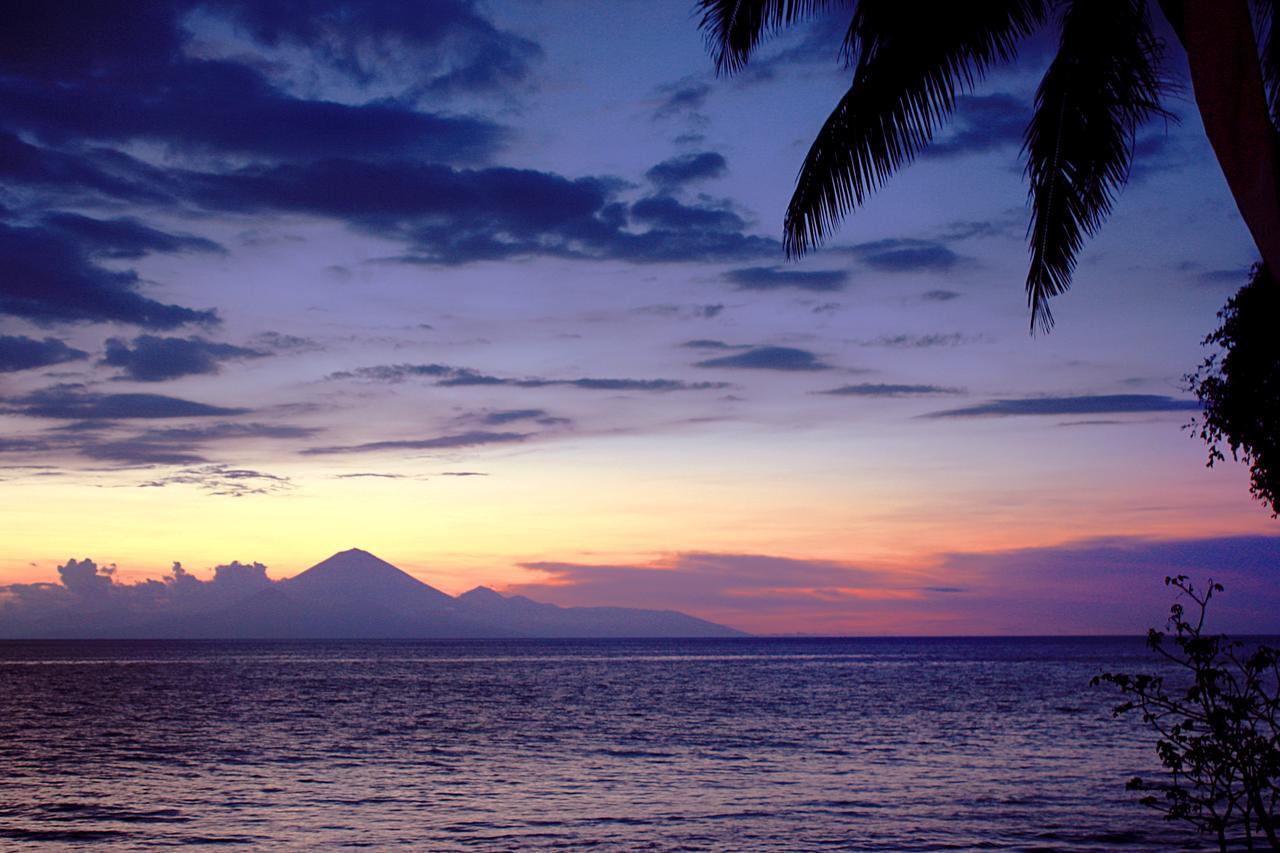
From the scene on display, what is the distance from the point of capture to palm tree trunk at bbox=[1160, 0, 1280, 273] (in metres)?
5.16

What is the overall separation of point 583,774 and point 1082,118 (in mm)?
22710

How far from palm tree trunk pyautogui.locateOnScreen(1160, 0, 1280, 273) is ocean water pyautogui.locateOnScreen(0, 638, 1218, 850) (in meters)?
14.9

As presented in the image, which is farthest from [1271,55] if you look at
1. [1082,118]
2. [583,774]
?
[583,774]

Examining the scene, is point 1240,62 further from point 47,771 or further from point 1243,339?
point 47,771

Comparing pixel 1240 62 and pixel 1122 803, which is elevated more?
pixel 1240 62

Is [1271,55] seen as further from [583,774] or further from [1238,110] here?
[583,774]

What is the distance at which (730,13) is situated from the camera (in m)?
9.32

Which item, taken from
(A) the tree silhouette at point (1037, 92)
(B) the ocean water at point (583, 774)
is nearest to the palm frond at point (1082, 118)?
(A) the tree silhouette at point (1037, 92)

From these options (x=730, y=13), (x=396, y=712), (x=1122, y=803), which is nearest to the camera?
(x=730, y=13)

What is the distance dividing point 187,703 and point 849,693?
36572 millimetres

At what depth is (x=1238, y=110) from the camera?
5.27m

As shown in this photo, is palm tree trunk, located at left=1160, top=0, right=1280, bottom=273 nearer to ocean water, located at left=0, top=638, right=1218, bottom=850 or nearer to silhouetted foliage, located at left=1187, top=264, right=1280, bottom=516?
silhouetted foliage, located at left=1187, top=264, right=1280, bottom=516

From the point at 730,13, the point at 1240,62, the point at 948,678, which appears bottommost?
the point at 948,678

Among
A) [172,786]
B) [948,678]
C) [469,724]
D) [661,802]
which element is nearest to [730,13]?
[661,802]
